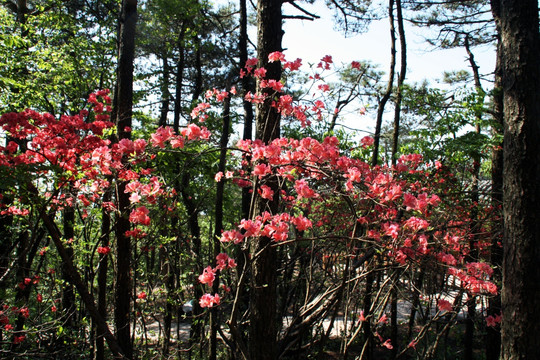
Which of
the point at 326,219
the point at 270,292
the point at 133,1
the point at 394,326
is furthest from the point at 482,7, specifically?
the point at 270,292

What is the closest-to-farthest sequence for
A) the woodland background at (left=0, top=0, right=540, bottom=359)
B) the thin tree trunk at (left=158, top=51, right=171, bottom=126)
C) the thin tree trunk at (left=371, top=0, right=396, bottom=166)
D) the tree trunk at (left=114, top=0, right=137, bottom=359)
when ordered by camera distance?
the woodland background at (left=0, top=0, right=540, bottom=359), the tree trunk at (left=114, top=0, right=137, bottom=359), the thin tree trunk at (left=371, top=0, right=396, bottom=166), the thin tree trunk at (left=158, top=51, right=171, bottom=126)

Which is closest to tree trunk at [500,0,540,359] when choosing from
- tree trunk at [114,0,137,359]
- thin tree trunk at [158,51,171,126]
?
tree trunk at [114,0,137,359]

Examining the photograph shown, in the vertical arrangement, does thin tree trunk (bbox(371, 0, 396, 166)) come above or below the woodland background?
above

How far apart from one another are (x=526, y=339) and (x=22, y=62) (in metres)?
7.23

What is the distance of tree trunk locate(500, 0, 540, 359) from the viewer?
3463 mm

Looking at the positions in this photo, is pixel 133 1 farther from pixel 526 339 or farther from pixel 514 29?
pixel 526 339

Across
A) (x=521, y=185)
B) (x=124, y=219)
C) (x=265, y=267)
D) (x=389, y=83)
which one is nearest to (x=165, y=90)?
(x=389, y=83)

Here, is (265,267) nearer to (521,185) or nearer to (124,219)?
(124,219)

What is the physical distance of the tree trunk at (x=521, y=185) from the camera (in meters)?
3.46

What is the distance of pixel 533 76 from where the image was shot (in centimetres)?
357

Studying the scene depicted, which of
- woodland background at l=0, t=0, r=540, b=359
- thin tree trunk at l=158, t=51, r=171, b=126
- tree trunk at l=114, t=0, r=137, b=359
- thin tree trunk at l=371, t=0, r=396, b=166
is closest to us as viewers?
woodland background at l=0, t=0, r=540, b=359

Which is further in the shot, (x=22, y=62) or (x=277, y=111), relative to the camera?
(x=22, y=62)

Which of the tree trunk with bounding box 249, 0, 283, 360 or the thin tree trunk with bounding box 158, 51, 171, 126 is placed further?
the thin tree trunk with bounding box 158, 51, 171, 126

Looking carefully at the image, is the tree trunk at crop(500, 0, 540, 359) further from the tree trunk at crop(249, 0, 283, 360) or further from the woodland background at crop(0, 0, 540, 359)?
the tree trunk at crop(249, 0, 283, 360)
